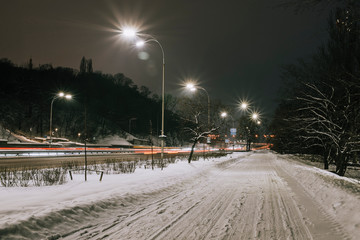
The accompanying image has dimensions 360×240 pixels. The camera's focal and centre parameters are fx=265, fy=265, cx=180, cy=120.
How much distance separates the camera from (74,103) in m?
114

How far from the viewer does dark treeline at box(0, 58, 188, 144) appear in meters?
90.9

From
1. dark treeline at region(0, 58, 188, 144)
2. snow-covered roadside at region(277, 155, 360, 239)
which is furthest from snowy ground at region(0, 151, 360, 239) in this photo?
dark treeline at region(0, 58, 188, 144)

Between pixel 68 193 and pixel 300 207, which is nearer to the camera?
pixel 300 207

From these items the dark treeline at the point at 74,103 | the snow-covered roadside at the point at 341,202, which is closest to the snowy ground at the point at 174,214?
the snow-covered roadside at the point at 341,202

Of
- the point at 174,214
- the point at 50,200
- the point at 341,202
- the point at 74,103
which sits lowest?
the point at 174,214

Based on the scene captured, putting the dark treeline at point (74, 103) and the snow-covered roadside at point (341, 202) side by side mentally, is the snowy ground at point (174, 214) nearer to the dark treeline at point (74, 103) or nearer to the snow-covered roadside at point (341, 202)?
the snow-covered roadside at point (341, 202)

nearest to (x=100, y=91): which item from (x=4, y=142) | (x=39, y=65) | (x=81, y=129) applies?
(x=39, y=65)

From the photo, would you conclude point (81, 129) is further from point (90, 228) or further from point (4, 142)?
point (90, 228)

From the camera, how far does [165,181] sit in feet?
42.1

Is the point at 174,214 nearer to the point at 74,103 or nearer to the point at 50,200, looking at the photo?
the point at 50,200

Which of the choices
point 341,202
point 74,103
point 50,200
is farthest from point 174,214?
point 74,103

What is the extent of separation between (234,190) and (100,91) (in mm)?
136133

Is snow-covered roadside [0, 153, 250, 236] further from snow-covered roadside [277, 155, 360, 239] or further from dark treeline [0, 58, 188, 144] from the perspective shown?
dark treeline [0, 58, 188, 144]

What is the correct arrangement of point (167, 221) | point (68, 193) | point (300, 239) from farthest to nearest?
1. point (68, 193)
2. point (167, 221)
3. point (300, 239)
